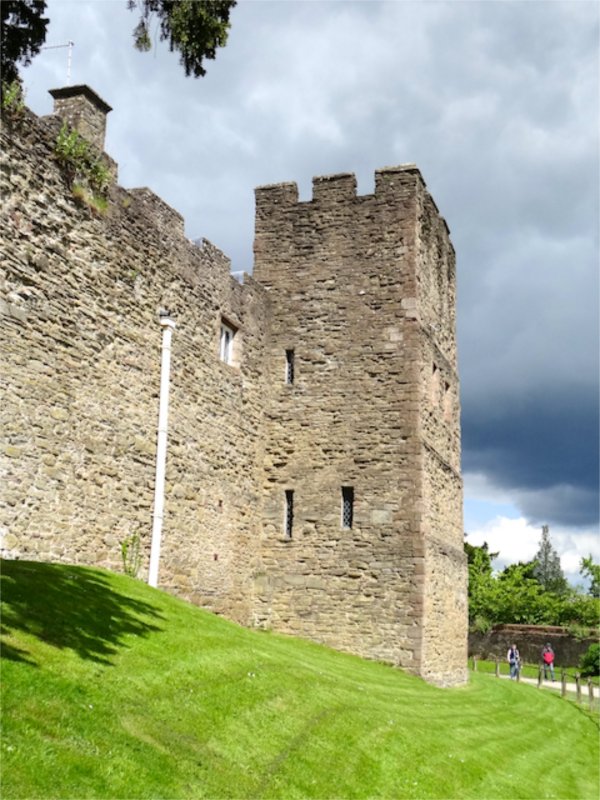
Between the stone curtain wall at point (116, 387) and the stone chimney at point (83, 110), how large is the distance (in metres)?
0.79

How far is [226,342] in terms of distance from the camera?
20359mm

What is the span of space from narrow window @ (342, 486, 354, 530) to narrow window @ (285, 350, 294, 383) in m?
2.99

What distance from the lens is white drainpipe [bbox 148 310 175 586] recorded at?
16375 millimetres

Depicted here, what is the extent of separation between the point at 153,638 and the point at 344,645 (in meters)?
8.83

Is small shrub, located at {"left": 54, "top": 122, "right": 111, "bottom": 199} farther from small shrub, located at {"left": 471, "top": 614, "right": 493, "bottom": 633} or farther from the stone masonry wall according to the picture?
small shrub, located at {"left": 471, "top": 614, "right": 493, "bottom": 633}

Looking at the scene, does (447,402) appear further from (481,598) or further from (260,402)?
(481,598)

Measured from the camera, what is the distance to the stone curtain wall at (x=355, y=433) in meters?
19.8

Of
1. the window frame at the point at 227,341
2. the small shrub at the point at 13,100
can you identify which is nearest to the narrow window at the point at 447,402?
the window frame at the point at 227,341

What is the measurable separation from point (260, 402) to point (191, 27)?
11629mm

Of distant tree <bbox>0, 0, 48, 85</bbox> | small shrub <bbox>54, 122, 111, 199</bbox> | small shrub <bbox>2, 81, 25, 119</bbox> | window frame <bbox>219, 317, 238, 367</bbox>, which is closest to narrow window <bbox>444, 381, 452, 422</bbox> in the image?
window frame <bbox>219, 317, 238, 367</bbox>

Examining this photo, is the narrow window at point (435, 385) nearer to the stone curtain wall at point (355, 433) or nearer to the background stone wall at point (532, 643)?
the stone curtain wall at point (355, 433)

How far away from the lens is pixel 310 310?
864 inches

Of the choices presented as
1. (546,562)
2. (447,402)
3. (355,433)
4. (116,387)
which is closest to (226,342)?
(355,433)

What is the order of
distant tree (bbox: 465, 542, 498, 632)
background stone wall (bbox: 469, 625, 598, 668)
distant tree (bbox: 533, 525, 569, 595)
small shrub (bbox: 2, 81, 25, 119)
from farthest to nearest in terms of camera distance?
distant tree (bbox: 533, 525, 569, 595) < distant tree (bbox: 465, 542, 498, 632) < background stone wall (bbox: 469, 625, 598, 668) < small shrub (bbox: 2, 81, 25, 119)
